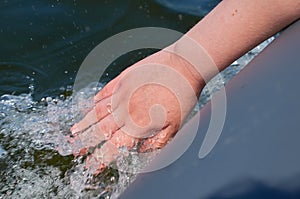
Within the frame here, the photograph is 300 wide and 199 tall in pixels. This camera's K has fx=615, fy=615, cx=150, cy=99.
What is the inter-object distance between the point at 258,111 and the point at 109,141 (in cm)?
56

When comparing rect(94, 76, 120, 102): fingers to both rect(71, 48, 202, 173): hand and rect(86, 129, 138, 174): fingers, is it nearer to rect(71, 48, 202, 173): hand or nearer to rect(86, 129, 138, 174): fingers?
rect(71, 48, 202, 173): hand

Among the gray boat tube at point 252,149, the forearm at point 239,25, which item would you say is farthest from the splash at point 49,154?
the gray boat tube at point 252,149

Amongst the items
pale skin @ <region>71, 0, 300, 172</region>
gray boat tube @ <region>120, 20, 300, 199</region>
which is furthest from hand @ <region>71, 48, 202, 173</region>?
gray boat tube @ <region>120, 20, 300, 199</region>

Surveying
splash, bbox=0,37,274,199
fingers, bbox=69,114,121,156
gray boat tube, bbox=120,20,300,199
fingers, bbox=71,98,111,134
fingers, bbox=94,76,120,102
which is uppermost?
gray boat tube, bbox=120,20,300,199

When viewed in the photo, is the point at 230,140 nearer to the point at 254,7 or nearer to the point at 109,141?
the point at 254,7

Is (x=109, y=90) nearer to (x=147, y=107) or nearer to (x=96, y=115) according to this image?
(x=96, y=115)

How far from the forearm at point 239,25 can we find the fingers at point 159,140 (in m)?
0.16

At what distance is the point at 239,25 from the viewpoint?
1120mm

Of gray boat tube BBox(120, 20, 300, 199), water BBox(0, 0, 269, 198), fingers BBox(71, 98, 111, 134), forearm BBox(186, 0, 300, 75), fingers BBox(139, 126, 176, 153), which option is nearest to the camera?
gray boat tube BBox(120, 20, 300, 199)

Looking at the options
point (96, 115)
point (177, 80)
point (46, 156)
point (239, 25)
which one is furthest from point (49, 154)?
point (239, 25)

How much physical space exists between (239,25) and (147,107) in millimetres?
252

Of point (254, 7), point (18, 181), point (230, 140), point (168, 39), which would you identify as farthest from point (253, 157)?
point (168, 39)

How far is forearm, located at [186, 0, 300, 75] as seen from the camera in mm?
1045

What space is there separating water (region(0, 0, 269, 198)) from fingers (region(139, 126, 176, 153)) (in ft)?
0.14
